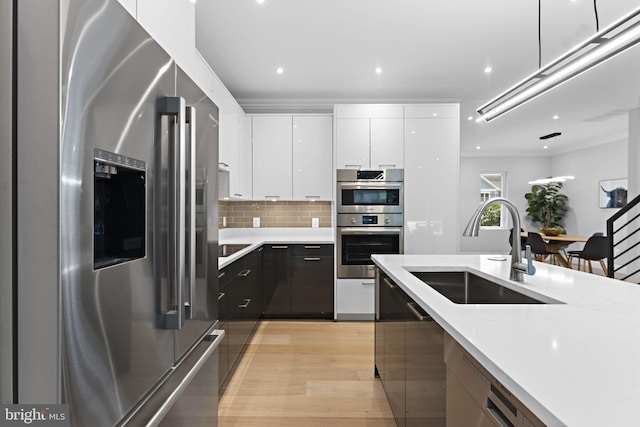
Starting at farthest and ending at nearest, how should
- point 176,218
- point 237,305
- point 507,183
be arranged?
point 507,183 → point 237,305 → point 176,218

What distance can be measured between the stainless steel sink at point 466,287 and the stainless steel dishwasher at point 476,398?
777mm

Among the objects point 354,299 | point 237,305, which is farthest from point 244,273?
point 354,299

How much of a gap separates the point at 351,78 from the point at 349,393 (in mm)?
3052

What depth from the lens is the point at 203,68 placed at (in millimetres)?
2762

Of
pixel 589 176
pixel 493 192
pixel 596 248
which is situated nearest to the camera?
pixel 596 248

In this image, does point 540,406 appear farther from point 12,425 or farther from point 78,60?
point 78,60

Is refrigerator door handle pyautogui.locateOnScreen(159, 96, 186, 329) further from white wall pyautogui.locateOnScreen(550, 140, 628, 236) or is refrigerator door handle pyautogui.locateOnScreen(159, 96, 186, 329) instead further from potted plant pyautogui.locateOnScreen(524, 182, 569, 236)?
potted plant pyautogui.locateOnScreen(524, 182, 569, 236)

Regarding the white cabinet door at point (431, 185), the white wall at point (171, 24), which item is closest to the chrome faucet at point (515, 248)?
the white wall at point (171, 24)

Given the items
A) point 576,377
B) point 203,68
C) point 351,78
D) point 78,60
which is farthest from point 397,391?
point 351,78

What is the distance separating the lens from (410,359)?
5.23ft

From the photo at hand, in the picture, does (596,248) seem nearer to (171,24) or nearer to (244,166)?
(244,166)

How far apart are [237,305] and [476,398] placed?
2.10m

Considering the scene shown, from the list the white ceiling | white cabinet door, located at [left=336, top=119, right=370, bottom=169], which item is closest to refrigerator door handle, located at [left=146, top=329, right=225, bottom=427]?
the white ceiling

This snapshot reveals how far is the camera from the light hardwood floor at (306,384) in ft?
7.05
